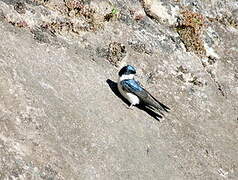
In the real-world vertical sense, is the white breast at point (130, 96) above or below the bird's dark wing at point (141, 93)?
below

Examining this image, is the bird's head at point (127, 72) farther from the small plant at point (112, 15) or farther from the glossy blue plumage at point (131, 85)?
the small plant at point (112, 15)

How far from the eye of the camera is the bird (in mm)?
20000

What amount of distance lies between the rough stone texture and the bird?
38cm

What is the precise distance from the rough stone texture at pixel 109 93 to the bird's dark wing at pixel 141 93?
450 millimetres

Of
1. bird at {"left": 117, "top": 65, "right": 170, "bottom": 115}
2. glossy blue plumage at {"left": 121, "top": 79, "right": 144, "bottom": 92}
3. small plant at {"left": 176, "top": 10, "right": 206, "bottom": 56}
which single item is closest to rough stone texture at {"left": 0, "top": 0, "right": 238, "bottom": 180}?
small plant at {"left": 176, "top": 10, "right": 206, "bottom": 56}

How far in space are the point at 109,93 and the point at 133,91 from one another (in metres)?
0.82

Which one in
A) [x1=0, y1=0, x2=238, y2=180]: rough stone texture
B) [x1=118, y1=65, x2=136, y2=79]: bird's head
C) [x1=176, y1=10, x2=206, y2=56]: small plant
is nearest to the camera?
[x1=0, y1=0, x2=238, y2=180]: rough stone texture

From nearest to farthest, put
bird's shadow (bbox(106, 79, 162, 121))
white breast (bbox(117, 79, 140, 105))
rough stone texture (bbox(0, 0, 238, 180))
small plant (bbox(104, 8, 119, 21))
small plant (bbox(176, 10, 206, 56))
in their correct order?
rough stone texture (bbox(0, 0, 238, 180))
white breast (bbox(117, 79, 140, 105))
bird's shadow (bbox(106, 79, 162, 121))
small plant (bbox(104, 8, 119, 21))
small plant (bbox(176, 10, 206, 56))

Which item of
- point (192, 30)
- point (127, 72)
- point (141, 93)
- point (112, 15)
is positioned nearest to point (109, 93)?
point (127, 72)

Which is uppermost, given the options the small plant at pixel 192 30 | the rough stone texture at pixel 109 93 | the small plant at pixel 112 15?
the small plant at pixel 192 30

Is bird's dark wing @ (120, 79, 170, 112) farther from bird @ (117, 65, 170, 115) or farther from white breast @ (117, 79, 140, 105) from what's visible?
white breast @ (117, 79, 140, 105)

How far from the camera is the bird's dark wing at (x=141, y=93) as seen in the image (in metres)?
20.0

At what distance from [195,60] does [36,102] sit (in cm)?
875

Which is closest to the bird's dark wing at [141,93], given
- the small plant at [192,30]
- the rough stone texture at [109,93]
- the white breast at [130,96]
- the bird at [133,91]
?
the bird at [133,91]
